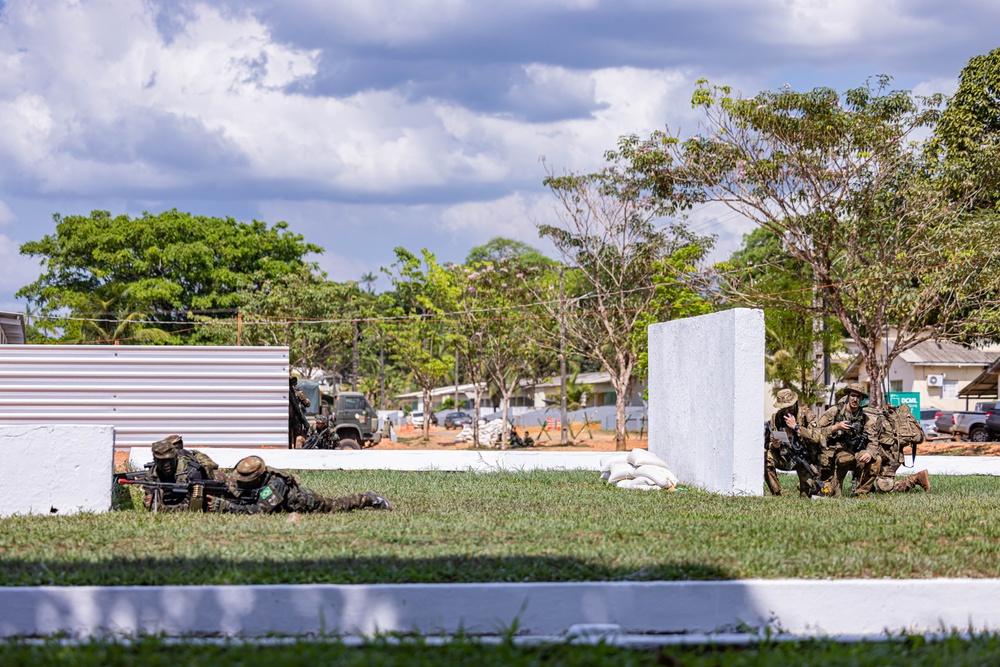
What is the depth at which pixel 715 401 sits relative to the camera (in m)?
13.0

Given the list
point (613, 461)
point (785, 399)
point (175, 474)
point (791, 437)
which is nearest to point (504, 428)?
point (613, 461)

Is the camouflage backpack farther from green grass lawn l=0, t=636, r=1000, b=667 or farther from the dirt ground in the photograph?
the dirt ground

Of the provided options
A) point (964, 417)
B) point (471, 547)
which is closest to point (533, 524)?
point (471, 547)

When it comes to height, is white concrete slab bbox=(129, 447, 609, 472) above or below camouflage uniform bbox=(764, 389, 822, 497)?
below

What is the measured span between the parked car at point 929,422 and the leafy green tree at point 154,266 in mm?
25518

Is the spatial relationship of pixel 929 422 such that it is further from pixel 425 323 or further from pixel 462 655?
pixel 462 655

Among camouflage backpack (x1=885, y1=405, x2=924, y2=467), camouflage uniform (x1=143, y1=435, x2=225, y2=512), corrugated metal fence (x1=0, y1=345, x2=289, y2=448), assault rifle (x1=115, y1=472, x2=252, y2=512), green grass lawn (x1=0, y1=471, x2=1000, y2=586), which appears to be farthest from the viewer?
corrugated metal fence (x1=0, y1=345, x2=289, y2=448)

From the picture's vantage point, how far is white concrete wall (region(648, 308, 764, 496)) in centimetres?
1239

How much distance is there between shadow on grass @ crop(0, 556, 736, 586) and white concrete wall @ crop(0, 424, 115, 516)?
3386mm

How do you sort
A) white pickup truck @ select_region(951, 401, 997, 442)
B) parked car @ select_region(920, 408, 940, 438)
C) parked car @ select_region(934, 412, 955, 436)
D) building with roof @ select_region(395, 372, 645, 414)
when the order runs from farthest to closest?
building with roof @ select_region(395, 372, 645, 414)
parked car @ select_region(920, 408, 940, 438)
parked car @ select_region(934, 412, 955, 436)
white pickup truck @ select_region(951, 401, 997, 442)

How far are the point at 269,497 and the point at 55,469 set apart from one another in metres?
2.23

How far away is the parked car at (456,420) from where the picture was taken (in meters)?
57.2

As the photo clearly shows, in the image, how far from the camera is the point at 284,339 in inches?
1613

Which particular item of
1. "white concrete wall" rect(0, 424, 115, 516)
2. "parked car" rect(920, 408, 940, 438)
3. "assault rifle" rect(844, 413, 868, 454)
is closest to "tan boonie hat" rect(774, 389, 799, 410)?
"assault rifle" rect(844, 413, 868, 454)
